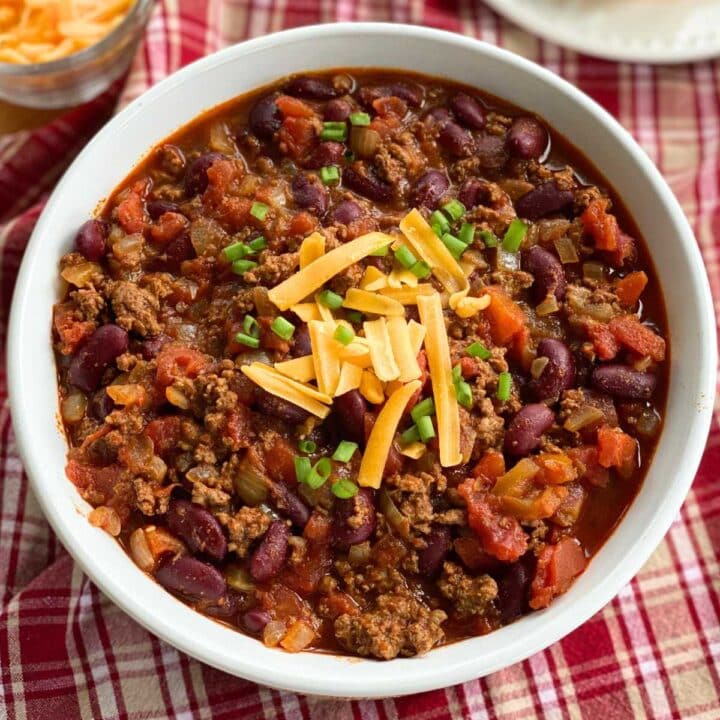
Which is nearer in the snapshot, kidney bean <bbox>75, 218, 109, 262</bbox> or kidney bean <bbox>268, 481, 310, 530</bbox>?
kidney bean <bbox>268, 481, 310, 530</bbox>

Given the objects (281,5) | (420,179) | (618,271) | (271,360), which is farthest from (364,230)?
(281,5)

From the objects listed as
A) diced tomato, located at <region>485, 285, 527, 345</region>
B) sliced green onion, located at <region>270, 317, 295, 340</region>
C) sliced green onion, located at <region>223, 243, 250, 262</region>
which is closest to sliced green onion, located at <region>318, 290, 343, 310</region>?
sliced green onion, located at <region>270, 317, 295, 340</region>

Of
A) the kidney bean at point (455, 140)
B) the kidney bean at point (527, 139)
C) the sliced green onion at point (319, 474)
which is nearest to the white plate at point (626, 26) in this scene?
the kidney bean at point (527, 139)

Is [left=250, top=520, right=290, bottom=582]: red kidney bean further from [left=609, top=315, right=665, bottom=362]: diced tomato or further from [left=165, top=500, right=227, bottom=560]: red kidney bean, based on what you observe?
[left=609, top=315, right=665, bottom=362]: diced tomato

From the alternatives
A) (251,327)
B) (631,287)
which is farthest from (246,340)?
(631,287)

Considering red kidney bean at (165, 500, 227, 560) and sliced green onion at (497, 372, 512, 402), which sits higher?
sliced green onion at (497, 372, 512, 402)

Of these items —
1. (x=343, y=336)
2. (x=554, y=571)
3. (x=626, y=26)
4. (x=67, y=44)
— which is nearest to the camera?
(x=343, y=336)

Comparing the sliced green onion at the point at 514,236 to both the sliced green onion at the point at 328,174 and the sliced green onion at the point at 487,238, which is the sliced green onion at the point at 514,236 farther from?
the sliced green onion at the point at 328,174

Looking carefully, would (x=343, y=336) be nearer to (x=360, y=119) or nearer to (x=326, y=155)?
(x=326, y=155)
